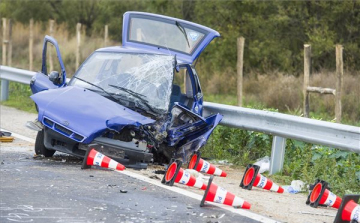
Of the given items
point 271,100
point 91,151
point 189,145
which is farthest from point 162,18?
point 271,100

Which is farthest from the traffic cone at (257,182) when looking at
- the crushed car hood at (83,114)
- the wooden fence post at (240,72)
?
the wooden fence post at (240,72)

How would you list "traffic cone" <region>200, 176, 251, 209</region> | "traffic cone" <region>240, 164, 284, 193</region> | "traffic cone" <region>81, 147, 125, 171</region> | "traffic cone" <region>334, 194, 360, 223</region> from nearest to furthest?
"traffic cone" <region>334, 194, 360, 223</region>, "traffic cone" <region>200, 176, 251, 209</region>, "traffic cone" <region>240, 164, 284, 193</region>, "traffic cone" <region>81, 147, 125, 171</region>

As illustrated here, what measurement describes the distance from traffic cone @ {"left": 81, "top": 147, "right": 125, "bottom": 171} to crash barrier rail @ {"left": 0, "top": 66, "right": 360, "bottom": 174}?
2.13 metres

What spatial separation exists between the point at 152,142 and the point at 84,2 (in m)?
34.4

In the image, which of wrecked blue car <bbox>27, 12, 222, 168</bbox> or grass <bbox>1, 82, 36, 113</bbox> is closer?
wrecked blue car <bbox>27, 12, 222, 168</bbox>

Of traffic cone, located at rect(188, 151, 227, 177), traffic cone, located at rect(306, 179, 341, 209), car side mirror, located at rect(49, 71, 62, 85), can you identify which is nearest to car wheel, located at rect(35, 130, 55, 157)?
car side mirror, located at rect(49, 71, 62, 85)

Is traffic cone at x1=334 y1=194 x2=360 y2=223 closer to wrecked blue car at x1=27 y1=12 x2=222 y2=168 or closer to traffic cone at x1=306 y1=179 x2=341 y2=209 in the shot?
traffic cone at x1=306 y1=179 x2=341 y2=209

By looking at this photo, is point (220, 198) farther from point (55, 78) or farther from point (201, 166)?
point (55, 78)

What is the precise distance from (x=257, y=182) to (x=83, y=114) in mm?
2263

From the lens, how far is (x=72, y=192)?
29.9 ft

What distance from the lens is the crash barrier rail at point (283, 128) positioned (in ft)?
34.6

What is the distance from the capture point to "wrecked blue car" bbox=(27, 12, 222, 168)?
11016mm

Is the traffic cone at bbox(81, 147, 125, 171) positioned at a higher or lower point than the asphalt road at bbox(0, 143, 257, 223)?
higher

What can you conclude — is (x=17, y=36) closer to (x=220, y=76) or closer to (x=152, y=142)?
(x=220, y=76)
